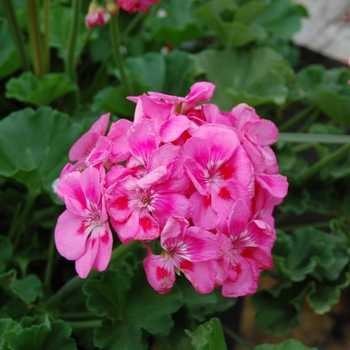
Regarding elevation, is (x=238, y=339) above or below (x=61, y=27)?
below

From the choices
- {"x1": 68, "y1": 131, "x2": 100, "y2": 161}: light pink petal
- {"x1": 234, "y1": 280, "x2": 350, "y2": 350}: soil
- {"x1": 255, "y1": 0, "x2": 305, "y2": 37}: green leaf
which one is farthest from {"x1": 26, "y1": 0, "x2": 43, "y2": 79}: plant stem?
{"x1": 234, "y1": 280, "x2": 350, "y2": 350}: soil

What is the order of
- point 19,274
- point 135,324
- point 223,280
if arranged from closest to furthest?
point 223,280
point 135,324
point 19,274

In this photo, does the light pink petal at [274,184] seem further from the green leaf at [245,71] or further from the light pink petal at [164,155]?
the green leaf at [245,71]

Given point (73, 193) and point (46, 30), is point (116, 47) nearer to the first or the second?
point (46, 30)

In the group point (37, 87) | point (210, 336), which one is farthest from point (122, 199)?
point (37, 87)

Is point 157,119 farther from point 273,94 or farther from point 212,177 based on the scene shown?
point 273,94

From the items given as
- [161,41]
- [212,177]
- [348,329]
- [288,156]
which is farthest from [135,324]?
[161,41]
